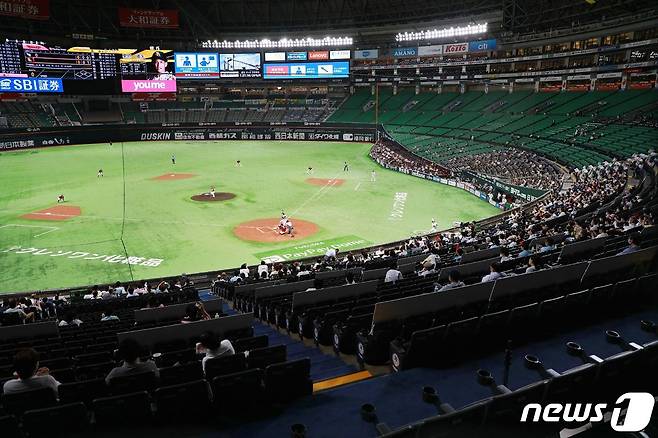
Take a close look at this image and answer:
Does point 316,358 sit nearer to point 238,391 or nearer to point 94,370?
point 238,391

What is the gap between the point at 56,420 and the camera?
559 centimetres

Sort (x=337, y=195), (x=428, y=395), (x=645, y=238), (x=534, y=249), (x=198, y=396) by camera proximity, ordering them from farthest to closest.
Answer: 1. (x=337, y=195)
2. (x=534, y=249)
3. (x=645, y=238)
4. (x=198, y=396)
5. (x=428, y=395)

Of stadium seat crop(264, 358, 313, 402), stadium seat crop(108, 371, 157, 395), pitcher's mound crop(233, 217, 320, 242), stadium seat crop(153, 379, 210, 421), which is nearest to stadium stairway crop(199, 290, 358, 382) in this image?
stadium seat crop(264, 358, 313, 402)

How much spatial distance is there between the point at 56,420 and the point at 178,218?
2894 centimetres

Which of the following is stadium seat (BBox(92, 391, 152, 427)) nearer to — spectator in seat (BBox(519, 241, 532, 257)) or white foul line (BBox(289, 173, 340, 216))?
spectator in seat (BBox(519, 241, 532, 257))

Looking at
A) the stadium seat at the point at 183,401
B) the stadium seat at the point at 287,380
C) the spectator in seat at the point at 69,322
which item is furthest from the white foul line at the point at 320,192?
the stadium seat at the point at 183,401

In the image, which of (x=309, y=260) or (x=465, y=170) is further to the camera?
(x=465, y=170)

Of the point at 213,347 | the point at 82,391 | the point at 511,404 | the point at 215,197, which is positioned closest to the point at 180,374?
the point at 213,347

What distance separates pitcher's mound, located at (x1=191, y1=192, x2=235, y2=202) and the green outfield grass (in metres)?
0.80

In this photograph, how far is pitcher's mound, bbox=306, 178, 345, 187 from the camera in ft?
149

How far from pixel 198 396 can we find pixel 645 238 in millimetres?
13227

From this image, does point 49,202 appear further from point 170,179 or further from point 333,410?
point 333,410

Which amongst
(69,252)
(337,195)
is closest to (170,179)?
(337,195)

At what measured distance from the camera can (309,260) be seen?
23.9 meters
